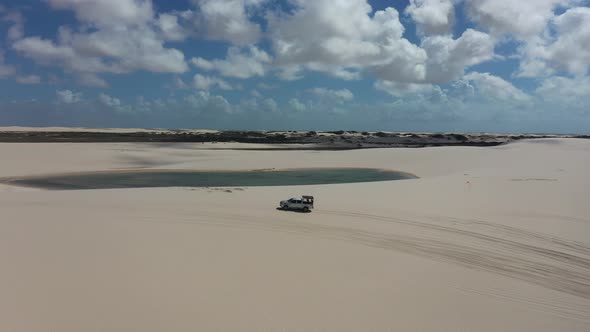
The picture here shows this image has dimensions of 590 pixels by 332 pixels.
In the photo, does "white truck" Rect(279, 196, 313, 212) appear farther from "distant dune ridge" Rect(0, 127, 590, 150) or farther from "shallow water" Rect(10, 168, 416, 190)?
"distant dune ridge" Rect(0, 127, 590, 150)

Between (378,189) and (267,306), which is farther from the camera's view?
(378,189)

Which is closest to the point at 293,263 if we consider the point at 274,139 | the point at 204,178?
the point at 204,178

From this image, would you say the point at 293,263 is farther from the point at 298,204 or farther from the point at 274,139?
the point at 274,139

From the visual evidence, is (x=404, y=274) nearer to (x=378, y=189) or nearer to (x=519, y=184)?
(x=378, y=189)

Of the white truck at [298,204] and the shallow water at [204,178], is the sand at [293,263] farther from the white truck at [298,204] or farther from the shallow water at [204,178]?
the shallow water at [204,178]

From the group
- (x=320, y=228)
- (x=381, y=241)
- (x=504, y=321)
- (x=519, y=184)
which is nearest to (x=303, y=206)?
(x=320, y=228)

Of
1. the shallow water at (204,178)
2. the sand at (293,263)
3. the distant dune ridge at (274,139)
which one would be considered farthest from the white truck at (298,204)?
the distant dune ridge at (274,139)

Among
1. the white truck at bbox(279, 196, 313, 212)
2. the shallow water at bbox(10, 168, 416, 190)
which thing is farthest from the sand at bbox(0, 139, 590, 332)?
Answer: the shallow water at bbox(10, 168, 416, 190)
